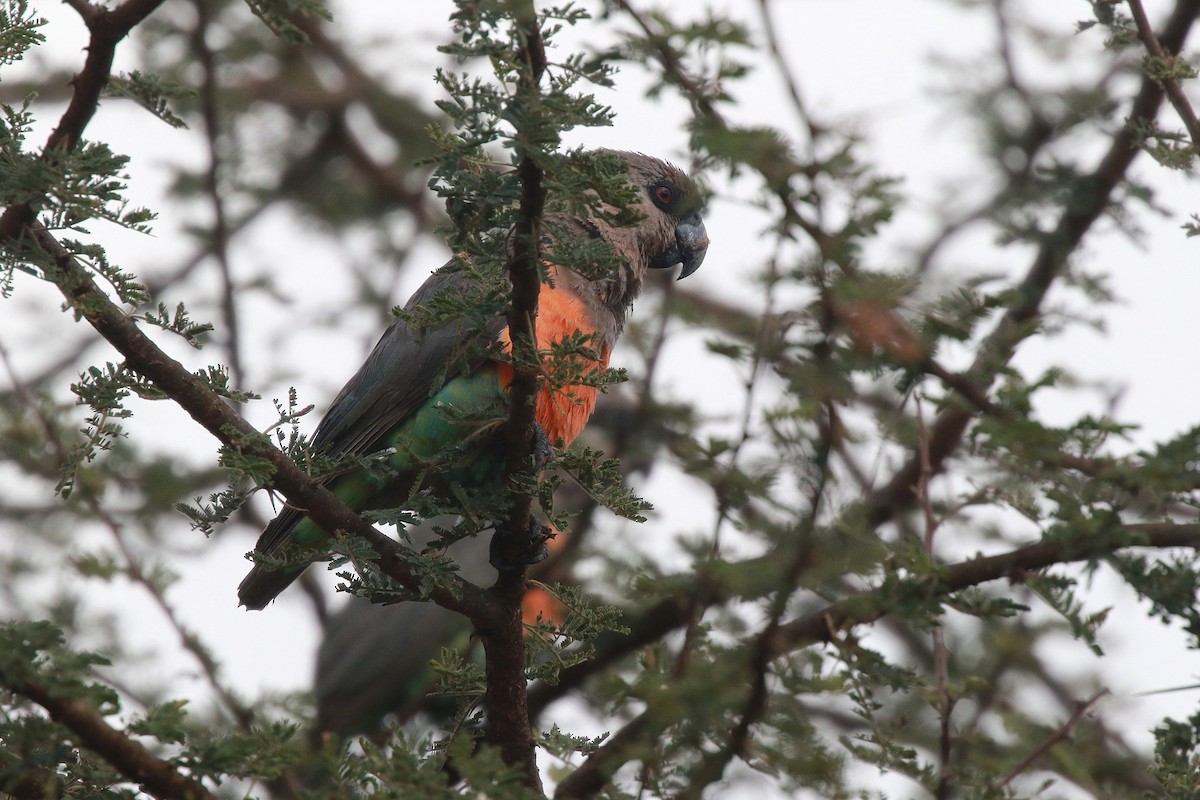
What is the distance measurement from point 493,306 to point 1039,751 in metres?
2.04

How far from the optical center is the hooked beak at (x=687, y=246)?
572 centimetres

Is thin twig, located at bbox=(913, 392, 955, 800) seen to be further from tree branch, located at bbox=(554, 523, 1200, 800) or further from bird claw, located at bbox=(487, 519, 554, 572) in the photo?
bird claw, located at bbox=(487, 519, 554, 572)

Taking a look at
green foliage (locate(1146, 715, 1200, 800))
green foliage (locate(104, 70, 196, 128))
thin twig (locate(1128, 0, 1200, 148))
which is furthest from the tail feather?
thin twig (locate(1128, 0, 1200, 148))

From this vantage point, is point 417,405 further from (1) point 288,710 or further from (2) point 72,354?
(2) point 72,354

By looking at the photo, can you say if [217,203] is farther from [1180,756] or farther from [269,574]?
[1180,756]

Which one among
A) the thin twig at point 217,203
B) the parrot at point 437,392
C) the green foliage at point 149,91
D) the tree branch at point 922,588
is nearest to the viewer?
the tree branch at point 922,588

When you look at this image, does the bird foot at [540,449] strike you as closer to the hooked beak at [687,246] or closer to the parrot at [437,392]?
the parrot at [437,392]

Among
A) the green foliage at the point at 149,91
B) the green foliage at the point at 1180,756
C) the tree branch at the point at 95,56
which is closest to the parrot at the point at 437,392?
the green foliage at the point at 149,91

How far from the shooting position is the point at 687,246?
5738mm

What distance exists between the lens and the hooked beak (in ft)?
18.8

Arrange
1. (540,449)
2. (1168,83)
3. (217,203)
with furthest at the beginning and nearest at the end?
(217,203) < (540,449) < (1168,83)

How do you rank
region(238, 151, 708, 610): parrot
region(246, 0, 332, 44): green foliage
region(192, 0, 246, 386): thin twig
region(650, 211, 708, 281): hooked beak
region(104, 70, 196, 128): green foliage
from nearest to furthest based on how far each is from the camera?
region(246, 0, 332, 44): green foliage < region(104, 70, 196, 128): green foliage < region(238, 151, 708, 610): parrot < region(650, 211, 708, 281): hooked beak < region(192, 0, 246, 386): thin twig

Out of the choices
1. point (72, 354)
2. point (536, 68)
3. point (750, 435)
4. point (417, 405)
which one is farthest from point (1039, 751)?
point (72, 354)

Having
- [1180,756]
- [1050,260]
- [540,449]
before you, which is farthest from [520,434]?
[1050,260]
